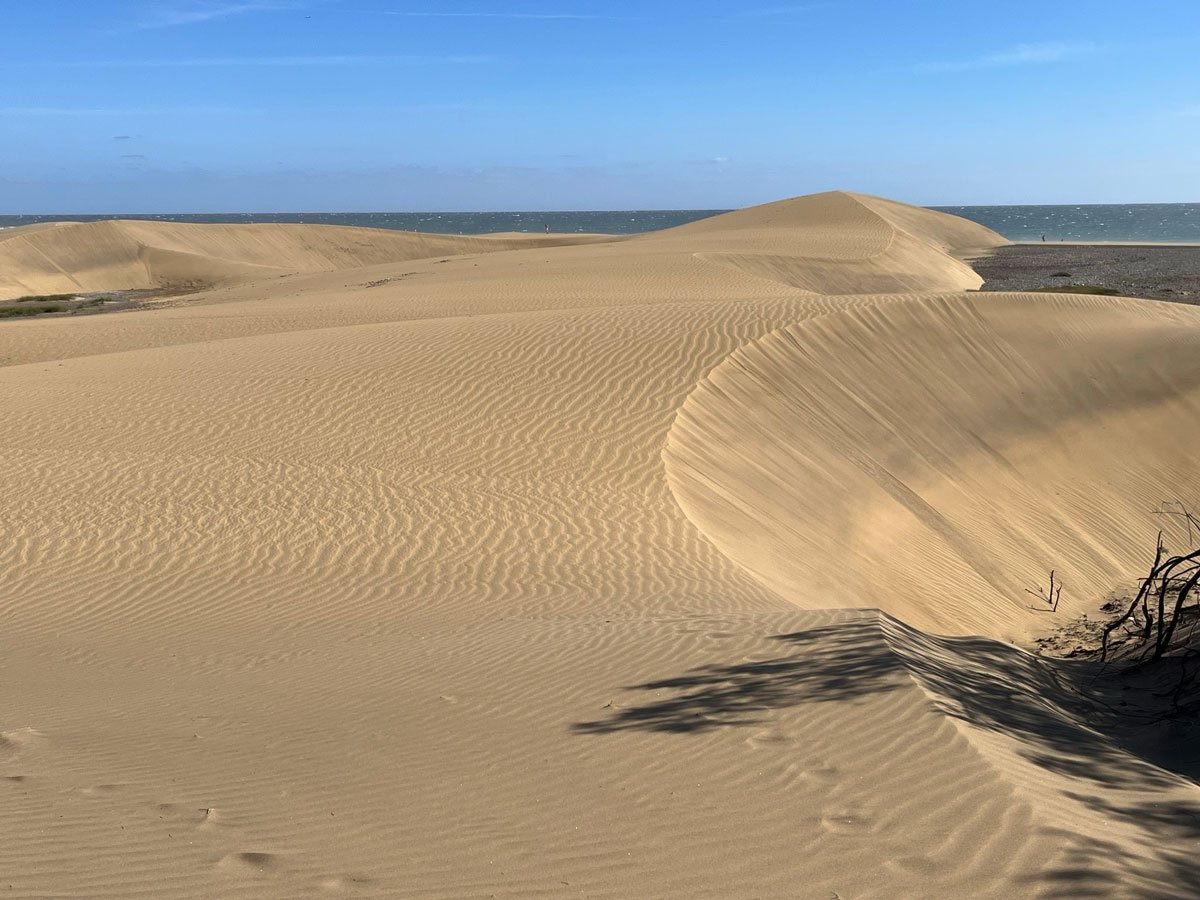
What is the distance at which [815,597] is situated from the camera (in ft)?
30.0

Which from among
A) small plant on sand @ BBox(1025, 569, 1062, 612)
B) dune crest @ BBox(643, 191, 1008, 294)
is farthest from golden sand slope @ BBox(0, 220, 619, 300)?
small plant on sand @ BBox(1025, 569, 1062, 612)

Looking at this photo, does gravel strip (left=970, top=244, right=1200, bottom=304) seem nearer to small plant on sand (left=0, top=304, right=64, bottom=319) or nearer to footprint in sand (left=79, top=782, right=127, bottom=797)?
small plant on sand (left=0, top=304, right=64, bottom=319)

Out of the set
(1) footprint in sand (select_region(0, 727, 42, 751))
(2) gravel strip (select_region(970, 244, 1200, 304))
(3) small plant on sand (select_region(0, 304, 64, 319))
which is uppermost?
(2) gravel strip (select_region(970, 244, 1200, 304))

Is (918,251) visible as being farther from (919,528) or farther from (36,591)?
(36,591)

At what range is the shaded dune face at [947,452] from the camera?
1099 cm

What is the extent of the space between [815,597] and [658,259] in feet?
76.2

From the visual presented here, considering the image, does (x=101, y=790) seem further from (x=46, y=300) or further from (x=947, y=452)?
(x=46, y=300)

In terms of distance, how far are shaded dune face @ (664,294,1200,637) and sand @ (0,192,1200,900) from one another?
0.24 feet

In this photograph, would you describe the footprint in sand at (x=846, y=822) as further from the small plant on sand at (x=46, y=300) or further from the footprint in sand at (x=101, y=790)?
the small plant on sand at (x=46, y=300)

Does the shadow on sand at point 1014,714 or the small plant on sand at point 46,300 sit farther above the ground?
the small plant on sand at point 46,300

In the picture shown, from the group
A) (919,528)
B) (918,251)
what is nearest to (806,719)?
(919,528)

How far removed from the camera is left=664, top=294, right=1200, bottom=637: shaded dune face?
1099 centimetres

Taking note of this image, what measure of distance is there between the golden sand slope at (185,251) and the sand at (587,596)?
30.4m

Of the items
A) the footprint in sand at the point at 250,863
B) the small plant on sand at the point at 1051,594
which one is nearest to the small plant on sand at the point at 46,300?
the small plant on sand at the point at 1051,594
